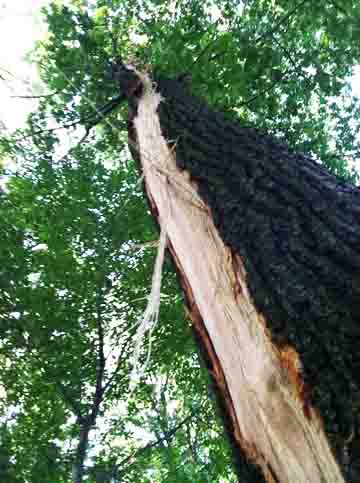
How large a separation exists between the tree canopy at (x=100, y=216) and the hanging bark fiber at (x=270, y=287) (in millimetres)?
3200

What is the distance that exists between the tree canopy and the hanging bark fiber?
320 cm

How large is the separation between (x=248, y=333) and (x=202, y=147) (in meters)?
1.11

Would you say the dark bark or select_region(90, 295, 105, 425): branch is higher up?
select_region(90, 295, 105, 425): branch

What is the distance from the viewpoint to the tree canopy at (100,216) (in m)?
5.13

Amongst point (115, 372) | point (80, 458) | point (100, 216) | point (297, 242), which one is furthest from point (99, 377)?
point (297, 242)

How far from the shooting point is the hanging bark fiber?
1.01 metres

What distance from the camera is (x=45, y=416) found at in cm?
530

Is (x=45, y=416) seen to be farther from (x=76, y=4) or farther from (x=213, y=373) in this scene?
(x=76, y=4)

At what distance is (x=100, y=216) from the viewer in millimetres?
5559

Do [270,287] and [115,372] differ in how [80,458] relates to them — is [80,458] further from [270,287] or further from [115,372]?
[270,287]

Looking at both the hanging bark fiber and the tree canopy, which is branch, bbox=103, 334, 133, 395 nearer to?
the tree canopy

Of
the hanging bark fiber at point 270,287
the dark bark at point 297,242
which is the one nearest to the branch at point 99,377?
the hanging bark fiber at point 270,287

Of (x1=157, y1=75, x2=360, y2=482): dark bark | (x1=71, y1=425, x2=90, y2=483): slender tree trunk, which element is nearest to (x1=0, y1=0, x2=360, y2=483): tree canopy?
(x1=71, y1=425, x2=90, y2=483): slender tree trunk

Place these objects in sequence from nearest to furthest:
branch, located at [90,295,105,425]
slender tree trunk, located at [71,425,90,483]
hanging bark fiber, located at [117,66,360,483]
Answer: hanging bark fiber, located at [117,66,360,483], slender tree trunk, located at [71,425,90,483], branch, located at [90,295,105,425]
